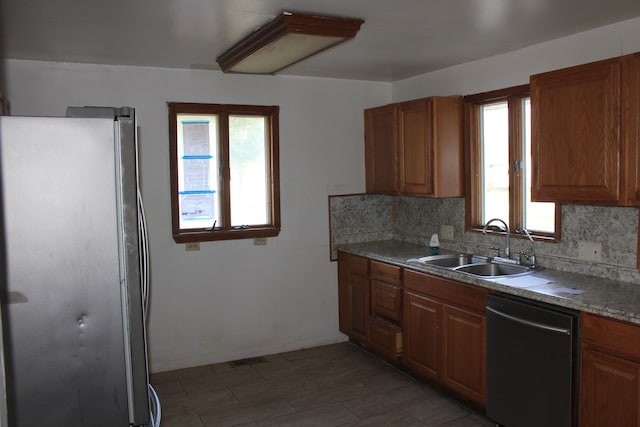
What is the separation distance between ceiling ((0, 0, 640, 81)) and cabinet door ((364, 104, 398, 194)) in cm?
60

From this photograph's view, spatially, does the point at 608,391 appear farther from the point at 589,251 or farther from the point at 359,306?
the point at 359,306

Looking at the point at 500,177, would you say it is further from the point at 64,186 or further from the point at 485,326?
the point at 64,186

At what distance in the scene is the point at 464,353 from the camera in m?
3.47

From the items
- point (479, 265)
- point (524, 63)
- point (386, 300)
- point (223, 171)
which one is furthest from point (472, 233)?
point (223, 171)

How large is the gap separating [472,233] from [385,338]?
1.04 m

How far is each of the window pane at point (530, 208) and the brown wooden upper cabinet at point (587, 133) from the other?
1.79 feet

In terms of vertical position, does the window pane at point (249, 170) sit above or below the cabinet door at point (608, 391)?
above

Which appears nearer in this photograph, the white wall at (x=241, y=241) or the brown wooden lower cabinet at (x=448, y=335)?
the brown wooden lower cabinet at (x=448, y=335)

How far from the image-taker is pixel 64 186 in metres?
1.98

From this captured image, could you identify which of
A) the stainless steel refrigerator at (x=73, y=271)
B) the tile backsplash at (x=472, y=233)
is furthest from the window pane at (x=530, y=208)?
the stainless steel refrigerator at (x=73, y=271)

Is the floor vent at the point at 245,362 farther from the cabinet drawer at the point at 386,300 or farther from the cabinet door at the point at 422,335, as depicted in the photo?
the cabinet door at the point at 422,335

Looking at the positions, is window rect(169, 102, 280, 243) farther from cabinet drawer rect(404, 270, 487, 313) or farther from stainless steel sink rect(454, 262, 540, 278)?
stainless steel sink rect(454, 262, 540, 278)

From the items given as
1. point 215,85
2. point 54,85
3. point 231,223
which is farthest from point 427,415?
point 54,85

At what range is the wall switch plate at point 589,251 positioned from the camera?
3250mm
